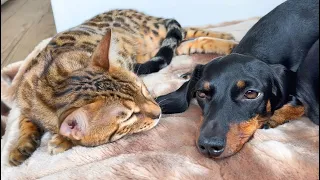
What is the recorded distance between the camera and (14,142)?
5.60ft

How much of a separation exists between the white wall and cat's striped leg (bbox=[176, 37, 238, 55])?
0.39 metres

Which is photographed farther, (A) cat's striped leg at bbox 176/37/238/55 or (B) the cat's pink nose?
(A) cat's striped leg at bbox 176/37/238/55

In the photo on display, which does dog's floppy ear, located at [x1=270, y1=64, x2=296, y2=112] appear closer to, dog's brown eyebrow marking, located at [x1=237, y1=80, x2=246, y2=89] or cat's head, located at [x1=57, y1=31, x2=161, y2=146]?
dog's brown eyebrow marking, located at [x1=237, y1=80, x2=246, y2=89]

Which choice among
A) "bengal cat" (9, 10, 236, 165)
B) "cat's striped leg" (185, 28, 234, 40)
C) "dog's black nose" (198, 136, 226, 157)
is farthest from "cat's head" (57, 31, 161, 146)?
"cat's striped leg" (185, 28, 234, 40)

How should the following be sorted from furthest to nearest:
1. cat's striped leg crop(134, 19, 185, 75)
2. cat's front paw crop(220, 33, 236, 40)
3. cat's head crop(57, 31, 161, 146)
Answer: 1. cat's front paw crop(220, 33, 236, 40)
2. cat's striped leg crop(134, 19, 185, 75)
3. cat's head crop(57, 31, 161, 146)

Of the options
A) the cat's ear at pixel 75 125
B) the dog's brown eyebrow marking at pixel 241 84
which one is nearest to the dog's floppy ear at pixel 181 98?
the dog's brown eyebrow marking at pixel 241 84

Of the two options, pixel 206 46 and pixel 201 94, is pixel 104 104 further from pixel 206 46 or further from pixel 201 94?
pixel 206 46

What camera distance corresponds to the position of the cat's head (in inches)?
60.0

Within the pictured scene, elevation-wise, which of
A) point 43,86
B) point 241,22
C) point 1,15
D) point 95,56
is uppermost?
point 1,15

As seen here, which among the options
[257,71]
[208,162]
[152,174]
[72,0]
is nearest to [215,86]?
[257,71]

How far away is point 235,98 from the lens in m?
1.53

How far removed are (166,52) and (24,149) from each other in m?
0.88

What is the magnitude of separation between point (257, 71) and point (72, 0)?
1093mm

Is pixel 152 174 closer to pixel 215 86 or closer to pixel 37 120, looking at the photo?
pixel 215 86
